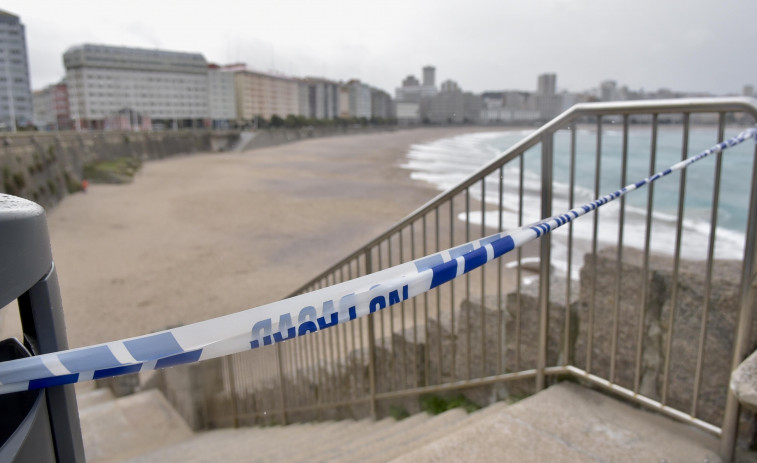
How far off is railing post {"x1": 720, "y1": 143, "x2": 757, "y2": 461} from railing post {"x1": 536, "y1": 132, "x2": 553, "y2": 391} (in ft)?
2.56

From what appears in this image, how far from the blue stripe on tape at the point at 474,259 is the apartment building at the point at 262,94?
352ft

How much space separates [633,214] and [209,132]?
6080 cm

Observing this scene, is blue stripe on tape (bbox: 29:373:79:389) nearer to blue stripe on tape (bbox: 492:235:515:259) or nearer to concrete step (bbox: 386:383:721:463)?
blue stripe on tape (bbox: 492:235:515:259)

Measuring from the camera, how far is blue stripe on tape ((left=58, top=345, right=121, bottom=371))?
0.98 m

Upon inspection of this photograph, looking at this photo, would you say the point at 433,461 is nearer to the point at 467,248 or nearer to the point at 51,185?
the point at 467,248

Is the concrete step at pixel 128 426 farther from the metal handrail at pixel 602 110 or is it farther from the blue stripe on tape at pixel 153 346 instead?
the blue stripe on tape at pixel 153 346

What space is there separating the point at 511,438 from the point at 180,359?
5.50 ft

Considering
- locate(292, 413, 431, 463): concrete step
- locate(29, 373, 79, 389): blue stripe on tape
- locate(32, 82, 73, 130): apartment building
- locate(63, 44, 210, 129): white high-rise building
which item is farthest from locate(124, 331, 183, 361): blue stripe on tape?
locate(32, 82, 73, 130): apartment building

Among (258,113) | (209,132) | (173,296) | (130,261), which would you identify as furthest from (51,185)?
(258,113)

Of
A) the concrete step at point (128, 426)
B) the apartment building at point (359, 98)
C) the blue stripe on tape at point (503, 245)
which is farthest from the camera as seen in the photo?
the apartment building at point (359, 98)

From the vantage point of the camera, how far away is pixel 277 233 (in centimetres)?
1898

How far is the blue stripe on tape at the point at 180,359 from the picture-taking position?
40.9 inches

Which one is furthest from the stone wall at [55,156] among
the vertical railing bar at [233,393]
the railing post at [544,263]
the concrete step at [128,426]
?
the railing post at [544,263]

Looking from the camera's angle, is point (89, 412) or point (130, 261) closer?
point (89, 412)
